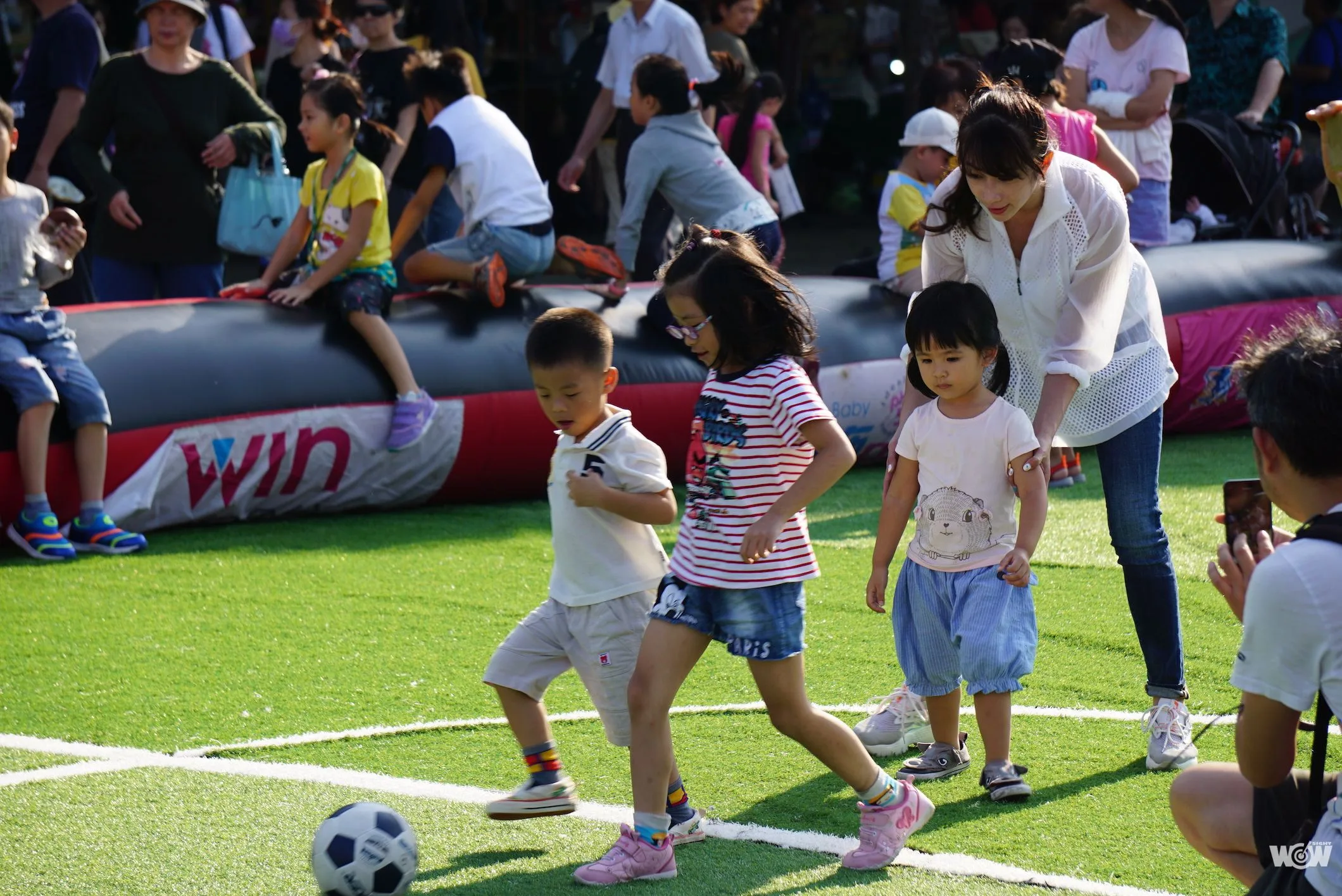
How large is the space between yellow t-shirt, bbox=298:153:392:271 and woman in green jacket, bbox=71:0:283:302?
0.67m

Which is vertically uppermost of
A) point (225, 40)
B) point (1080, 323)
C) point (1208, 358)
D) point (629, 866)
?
point (225, 40)

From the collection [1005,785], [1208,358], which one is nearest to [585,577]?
[1005,785]

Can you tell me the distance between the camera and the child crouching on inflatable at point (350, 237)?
24.0 feet

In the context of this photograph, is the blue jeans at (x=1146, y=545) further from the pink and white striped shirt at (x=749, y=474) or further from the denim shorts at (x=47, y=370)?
the denim shorts at (x=47, y=370)

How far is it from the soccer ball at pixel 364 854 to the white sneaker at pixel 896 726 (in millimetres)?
1437

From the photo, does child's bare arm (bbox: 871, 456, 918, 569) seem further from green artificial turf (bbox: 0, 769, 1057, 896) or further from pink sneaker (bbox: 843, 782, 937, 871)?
green artificial turf (bbox: 0, 769, 1057, 896)

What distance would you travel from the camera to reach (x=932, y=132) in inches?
324

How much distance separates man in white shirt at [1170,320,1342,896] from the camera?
8.14ft

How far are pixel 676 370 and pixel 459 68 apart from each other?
1978 mm

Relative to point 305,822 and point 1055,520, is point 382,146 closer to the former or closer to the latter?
point 1055,520

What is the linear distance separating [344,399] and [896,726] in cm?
374

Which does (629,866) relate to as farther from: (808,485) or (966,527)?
(966,527)

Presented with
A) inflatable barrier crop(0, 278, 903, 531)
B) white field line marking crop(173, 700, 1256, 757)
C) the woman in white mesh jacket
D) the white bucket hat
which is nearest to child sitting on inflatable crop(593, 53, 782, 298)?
inflatable barrier crop(0, 278, 903, 531)

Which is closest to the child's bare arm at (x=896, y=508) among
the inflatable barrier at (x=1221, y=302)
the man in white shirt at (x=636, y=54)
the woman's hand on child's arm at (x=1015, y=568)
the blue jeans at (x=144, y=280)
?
the woman's hand on child's arm at (x=1015, y=568)
